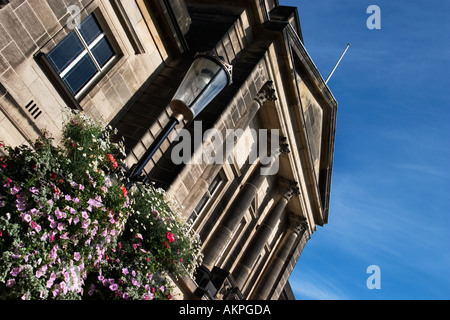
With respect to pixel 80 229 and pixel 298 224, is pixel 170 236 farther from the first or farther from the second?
pixel 298 224

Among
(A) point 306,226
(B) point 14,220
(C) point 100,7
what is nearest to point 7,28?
(C) point 100,7

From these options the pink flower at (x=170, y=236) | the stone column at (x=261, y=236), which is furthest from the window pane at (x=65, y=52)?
the stone column at (x=261, y=236)

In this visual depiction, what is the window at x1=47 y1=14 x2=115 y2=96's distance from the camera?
8820 millimetres

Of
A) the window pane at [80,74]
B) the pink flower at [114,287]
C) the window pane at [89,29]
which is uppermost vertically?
the window pane at [89,29]

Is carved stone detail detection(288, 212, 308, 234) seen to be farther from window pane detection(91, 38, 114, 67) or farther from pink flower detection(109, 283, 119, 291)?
pink flower detection(109, 283, 119, 291)

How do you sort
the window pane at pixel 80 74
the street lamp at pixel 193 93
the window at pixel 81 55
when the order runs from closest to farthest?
the street lamp at pixel 193 93
the window at pixel 81 55
the window pane at pixel 80 74

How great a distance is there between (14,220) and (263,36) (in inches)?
424

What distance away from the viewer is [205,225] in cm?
1366

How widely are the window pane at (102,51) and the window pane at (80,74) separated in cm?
23

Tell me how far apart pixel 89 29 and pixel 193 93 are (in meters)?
4.35

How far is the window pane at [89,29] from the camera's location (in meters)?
9.18

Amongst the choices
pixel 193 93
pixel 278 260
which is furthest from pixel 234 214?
pixel 193 93

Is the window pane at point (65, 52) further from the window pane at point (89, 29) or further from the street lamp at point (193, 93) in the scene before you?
the street lamp at point (193, 93)

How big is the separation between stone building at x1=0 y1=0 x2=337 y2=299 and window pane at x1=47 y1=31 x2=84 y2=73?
3cm
